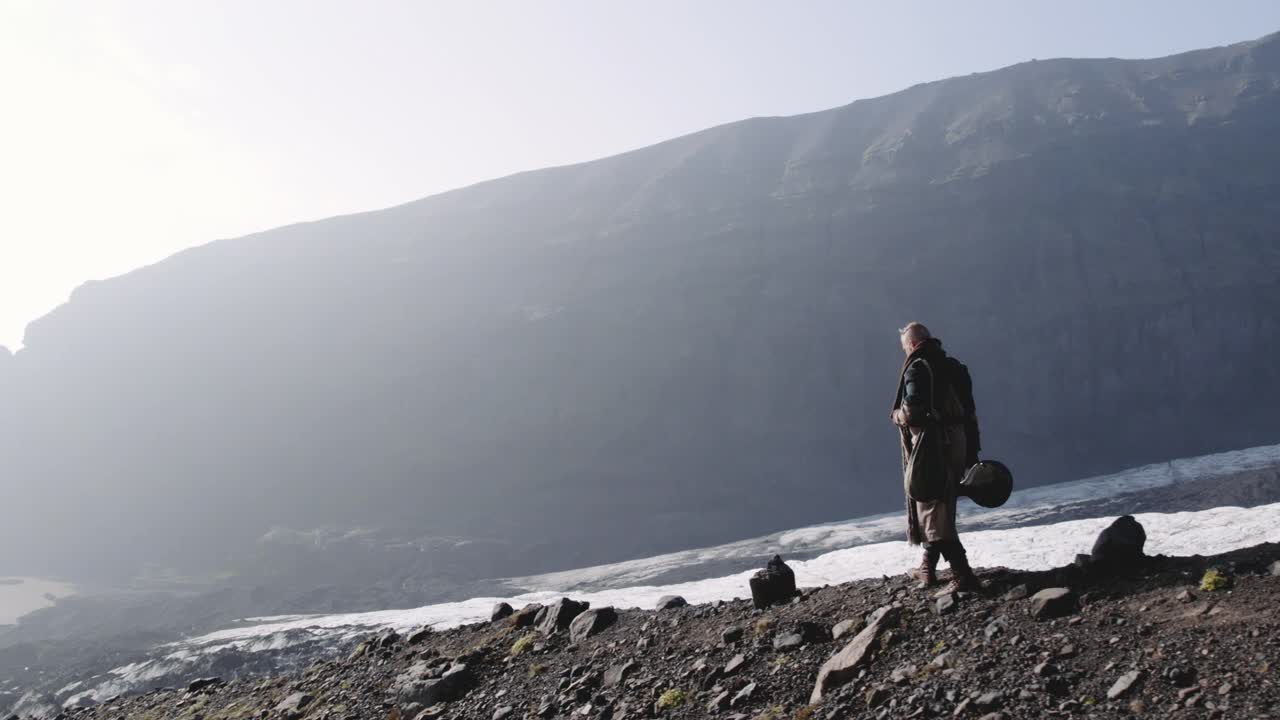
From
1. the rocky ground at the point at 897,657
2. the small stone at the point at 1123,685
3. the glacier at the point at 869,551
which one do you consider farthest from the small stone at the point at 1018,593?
the glacier at the point at 869,551

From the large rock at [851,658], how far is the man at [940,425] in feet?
2.35

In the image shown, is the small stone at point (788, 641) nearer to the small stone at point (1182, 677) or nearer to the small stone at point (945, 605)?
the small stone at point (945, 605)

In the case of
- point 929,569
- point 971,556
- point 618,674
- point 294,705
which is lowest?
point 971,556

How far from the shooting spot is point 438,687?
8.25 m

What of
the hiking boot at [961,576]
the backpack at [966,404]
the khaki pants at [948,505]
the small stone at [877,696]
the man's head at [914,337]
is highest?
the man's head at [914,337]

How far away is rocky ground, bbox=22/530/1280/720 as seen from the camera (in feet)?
14.9

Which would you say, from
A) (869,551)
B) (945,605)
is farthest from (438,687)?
(869,551)

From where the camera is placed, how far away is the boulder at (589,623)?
29.5 ft

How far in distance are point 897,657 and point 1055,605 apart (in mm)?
1167

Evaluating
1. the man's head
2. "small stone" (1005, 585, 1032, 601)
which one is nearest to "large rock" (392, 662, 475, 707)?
"small stone" (1005, 585, 1032, 601)

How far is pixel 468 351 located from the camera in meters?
87.3

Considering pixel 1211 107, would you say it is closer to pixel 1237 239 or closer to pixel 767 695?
pixel 1237 239

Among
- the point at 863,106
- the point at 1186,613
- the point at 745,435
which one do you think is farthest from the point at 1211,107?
the point at 1186,613

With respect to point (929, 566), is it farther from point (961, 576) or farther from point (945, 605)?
point (945, 605)
